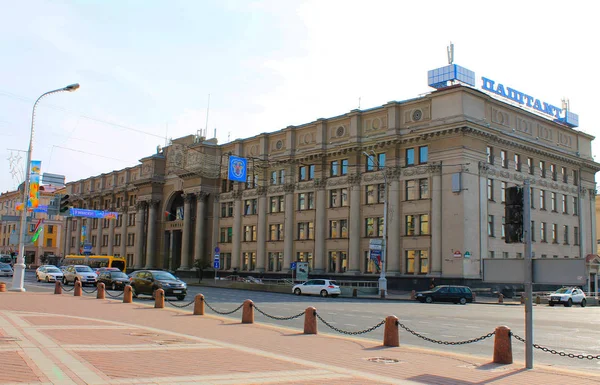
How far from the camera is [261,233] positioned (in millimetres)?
64062

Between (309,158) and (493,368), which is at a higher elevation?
(309,158)

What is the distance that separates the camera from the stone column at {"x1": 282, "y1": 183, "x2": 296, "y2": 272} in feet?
198

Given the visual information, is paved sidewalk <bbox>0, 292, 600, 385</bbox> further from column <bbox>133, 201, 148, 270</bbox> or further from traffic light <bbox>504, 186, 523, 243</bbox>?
column <bbox>133, 201, 148, 270</bbox>

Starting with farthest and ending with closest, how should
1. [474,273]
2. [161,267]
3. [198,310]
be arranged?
[161,267] → [474,273] → [198,310]

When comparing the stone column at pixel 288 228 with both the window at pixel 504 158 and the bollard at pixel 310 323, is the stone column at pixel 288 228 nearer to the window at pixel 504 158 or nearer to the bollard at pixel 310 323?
the window at pixel 504 158

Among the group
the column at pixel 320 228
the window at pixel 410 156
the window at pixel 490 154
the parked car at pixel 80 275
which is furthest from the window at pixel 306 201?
the parked car at pixel 80 275

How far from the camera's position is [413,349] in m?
14.0

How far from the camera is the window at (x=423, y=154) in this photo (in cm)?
4975

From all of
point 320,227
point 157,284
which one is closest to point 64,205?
point 157,284

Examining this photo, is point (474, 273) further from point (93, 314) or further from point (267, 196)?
point (93, 314)

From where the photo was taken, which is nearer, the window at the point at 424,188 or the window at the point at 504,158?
the window at the point at 424,188

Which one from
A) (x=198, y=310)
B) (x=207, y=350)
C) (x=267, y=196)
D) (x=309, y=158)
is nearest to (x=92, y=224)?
(x=267, y=196)

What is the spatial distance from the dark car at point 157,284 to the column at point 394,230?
23.3 meters

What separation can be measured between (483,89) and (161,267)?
1970 inches
